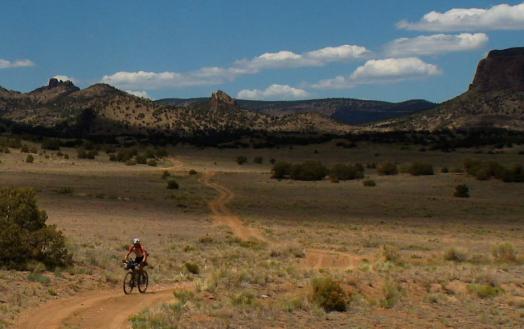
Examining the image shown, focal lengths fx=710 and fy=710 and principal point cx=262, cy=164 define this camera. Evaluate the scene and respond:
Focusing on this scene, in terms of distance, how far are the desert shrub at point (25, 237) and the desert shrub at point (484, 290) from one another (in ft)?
39.3

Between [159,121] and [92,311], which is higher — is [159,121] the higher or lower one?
the higher one

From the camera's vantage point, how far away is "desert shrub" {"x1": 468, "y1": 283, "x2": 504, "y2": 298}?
18578 mm

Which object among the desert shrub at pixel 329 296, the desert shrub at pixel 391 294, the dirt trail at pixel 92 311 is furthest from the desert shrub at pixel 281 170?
the desert shrub at pixel 329 296

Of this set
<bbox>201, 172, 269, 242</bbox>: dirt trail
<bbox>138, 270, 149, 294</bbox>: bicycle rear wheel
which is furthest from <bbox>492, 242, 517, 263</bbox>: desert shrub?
<bbox>138, 270, 149, 294</bbox>: bicycle rear wheel

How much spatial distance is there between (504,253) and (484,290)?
854 centimetres

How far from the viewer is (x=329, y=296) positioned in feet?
54.0

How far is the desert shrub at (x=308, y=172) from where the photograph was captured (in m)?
62.9

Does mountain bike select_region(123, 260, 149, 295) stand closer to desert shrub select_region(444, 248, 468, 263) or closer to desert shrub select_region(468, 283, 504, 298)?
desert shrub select_region(468, 283, 504, 298)

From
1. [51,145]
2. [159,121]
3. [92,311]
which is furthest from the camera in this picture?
[159,121]

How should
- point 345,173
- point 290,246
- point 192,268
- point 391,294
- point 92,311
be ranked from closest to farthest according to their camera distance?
point 92,311 < point 391,294 < point 192,268 < point 290,246 < point 345,173

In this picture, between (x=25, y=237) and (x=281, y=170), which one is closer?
(x=25, y=237)

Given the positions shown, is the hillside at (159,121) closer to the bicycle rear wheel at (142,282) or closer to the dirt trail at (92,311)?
the bicycle rear wheel at (142,282)

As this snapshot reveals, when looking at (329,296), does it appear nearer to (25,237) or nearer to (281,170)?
(25,237)

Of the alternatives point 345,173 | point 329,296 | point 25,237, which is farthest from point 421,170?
point 329,296
